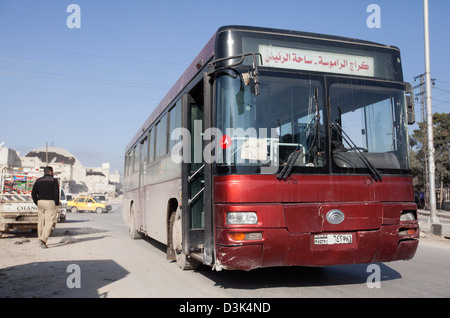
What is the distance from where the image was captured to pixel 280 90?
5.44m

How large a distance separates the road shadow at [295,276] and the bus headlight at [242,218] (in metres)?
1.34

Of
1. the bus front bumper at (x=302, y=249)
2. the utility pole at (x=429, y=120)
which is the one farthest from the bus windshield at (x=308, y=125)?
the utility pole at (x=429, y=120)

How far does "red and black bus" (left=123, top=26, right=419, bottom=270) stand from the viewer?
507 cm

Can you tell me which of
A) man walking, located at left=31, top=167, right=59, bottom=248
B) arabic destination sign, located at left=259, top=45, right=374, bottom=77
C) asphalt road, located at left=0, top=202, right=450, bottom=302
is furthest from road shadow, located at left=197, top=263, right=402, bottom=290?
man walking, located at left=31, top=167, right=59, bottom=248

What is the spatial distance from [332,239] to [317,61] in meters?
2.40

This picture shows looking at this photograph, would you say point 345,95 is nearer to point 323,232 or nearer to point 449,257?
point 323,232

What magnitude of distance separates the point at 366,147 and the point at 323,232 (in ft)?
4.42

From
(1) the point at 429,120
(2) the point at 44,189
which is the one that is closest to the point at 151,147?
(2) the point at 44,189

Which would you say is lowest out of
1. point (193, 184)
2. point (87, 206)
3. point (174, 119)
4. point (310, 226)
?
point (87, 206)

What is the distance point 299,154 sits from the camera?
17.5 feet

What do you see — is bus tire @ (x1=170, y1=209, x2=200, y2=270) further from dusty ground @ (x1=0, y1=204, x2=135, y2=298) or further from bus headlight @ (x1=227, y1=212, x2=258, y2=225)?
bus headlight @ (x1=227, y1=212, x2=258, y2=225)

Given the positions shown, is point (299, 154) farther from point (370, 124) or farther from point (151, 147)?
point (151, 147)

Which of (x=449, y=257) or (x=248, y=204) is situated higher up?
(x=248, y=204)

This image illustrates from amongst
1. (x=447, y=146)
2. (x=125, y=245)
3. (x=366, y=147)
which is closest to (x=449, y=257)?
(x=366, y=147)
